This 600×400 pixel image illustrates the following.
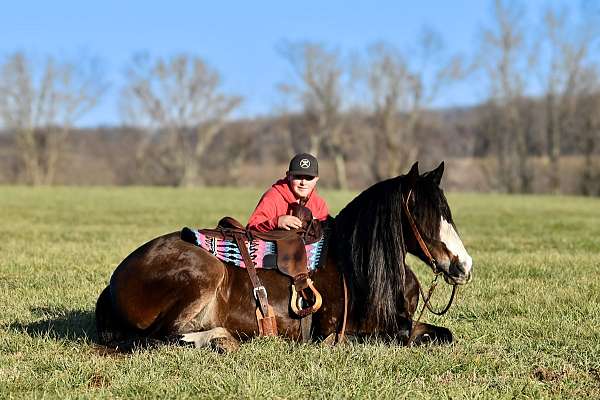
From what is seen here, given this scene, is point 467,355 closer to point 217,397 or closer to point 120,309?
point 217,397

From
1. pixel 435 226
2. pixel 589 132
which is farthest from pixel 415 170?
pixel 589 132

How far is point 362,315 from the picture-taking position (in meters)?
4.82

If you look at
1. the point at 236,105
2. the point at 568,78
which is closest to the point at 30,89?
the point at 236,105

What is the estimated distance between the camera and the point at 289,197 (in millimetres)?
5570

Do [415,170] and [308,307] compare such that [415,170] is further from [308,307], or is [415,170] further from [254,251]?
[254,251]

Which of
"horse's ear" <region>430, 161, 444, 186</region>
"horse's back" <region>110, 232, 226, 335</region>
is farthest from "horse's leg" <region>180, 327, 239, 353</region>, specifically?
"horse's ear" <region>430, 161, 444, 186</region>

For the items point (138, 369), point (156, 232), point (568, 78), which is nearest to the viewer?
point (138, 369)

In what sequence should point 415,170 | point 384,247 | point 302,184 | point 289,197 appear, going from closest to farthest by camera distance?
point 415,170
point 384,247
point 302,184
point 289,197

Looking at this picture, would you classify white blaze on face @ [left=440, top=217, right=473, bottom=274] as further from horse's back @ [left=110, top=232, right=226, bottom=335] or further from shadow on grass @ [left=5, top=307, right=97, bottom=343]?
shadow on grass @ [left=5, top=307, right=97, bottom=343]

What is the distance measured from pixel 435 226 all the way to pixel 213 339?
1.74 m

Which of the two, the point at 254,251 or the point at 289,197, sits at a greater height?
the point at 289,197

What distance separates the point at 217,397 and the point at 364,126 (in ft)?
184

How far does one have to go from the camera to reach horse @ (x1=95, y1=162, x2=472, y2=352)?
466 cm

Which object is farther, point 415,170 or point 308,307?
point 308,307
